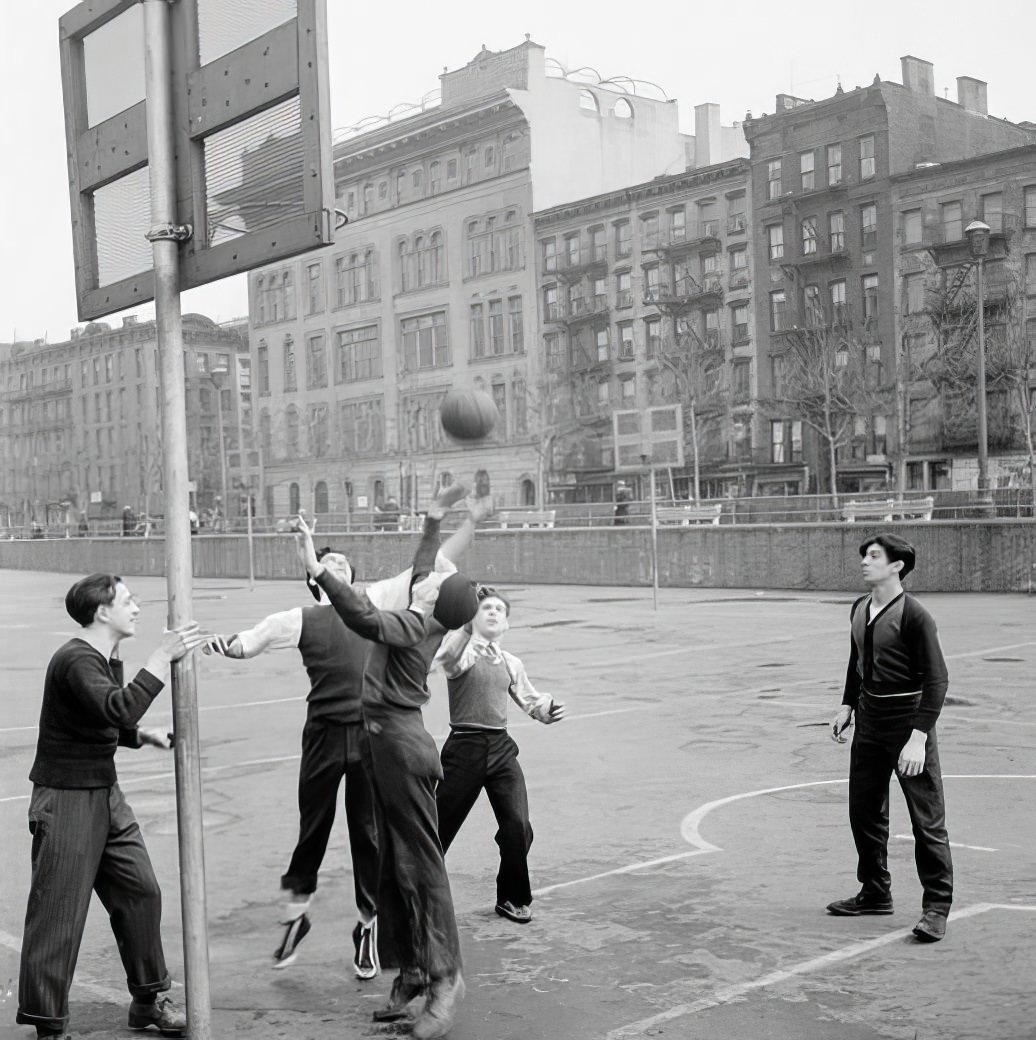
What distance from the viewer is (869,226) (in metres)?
55.7

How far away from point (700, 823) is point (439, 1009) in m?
4.21

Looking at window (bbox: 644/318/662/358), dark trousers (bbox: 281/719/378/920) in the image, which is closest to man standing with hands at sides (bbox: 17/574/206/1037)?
dark trousers (bbox: 281/719/378/920)

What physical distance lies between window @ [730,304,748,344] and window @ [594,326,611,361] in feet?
23.9

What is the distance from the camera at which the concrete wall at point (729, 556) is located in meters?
31.2

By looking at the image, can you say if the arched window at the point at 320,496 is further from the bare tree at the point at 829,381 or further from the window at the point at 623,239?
the bare tree at the point at 829,381

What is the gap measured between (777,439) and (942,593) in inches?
1040

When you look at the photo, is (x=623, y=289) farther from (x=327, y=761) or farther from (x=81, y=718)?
(x=81, y=718)

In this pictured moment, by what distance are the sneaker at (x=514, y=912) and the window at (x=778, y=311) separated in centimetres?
5283

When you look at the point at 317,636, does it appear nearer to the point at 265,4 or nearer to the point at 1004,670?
the point at 265,4

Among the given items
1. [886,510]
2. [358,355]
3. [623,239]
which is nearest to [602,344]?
[623,239]

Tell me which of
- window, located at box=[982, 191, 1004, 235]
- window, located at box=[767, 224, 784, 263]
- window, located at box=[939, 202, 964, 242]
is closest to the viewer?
window, located at box=[982, 191, 1004, 235]

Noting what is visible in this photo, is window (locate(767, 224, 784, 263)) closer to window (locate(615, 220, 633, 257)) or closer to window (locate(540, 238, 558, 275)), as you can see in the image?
window (locate(615, 220, 633, 257))

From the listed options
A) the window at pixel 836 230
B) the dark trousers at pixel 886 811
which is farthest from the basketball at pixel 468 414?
the window at pixel 836 230

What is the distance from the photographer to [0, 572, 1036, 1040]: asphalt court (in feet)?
19.1
